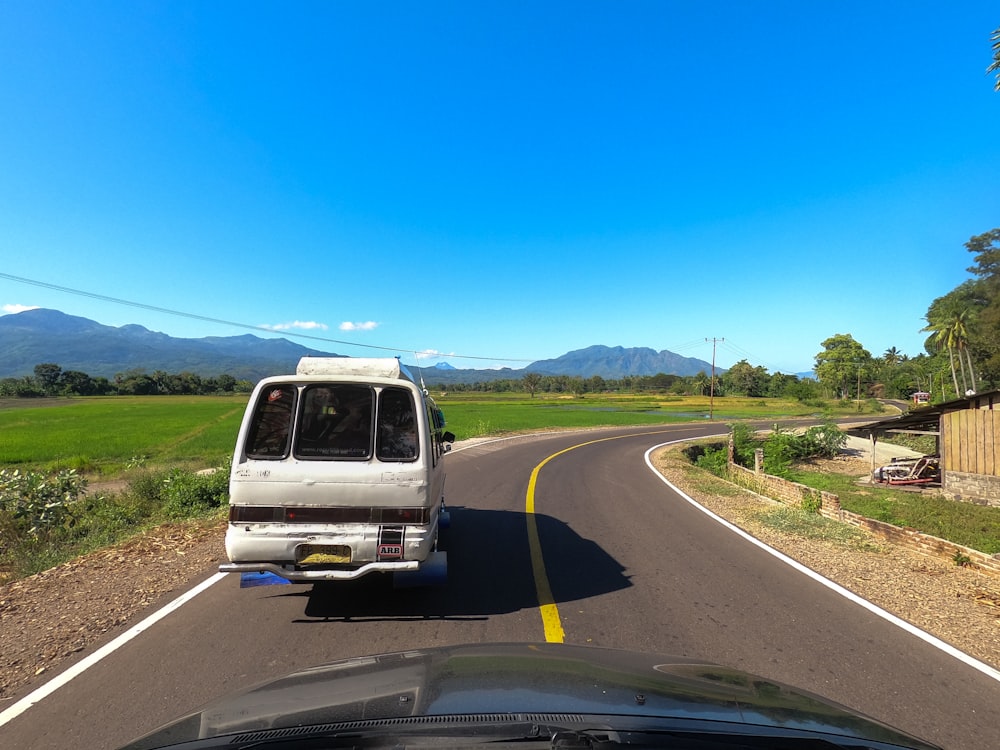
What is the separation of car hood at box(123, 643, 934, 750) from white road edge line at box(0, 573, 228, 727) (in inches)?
82.5

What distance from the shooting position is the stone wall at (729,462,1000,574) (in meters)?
6.51

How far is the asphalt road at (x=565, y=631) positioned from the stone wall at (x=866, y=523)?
224 cm

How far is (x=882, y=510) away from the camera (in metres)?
12.7

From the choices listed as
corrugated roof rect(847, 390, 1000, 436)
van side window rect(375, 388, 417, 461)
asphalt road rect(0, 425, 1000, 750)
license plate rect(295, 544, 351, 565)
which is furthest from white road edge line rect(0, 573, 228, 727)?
corrugated roof rect(847, 390, 1000, 436)

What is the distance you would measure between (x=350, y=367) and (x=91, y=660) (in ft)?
9.74

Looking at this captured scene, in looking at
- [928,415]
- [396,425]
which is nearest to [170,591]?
[396,425]

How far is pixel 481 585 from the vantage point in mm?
5543

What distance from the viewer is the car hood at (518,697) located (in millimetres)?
1944

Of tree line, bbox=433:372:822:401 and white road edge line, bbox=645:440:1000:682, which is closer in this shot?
white road edge line, bbox=645:440:1000:682

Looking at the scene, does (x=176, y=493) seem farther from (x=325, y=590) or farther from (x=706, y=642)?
(x=706, y=642)

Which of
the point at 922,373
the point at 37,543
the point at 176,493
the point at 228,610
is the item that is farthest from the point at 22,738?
the point at 922,373

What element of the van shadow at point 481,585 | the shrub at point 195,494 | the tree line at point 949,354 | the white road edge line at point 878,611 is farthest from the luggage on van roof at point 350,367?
the tree line at point 949,354

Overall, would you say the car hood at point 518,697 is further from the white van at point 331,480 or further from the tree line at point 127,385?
the tree line at point 127,385

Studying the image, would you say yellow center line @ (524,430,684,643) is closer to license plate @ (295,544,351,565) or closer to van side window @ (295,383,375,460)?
license plate @ (295,544,351,565)
